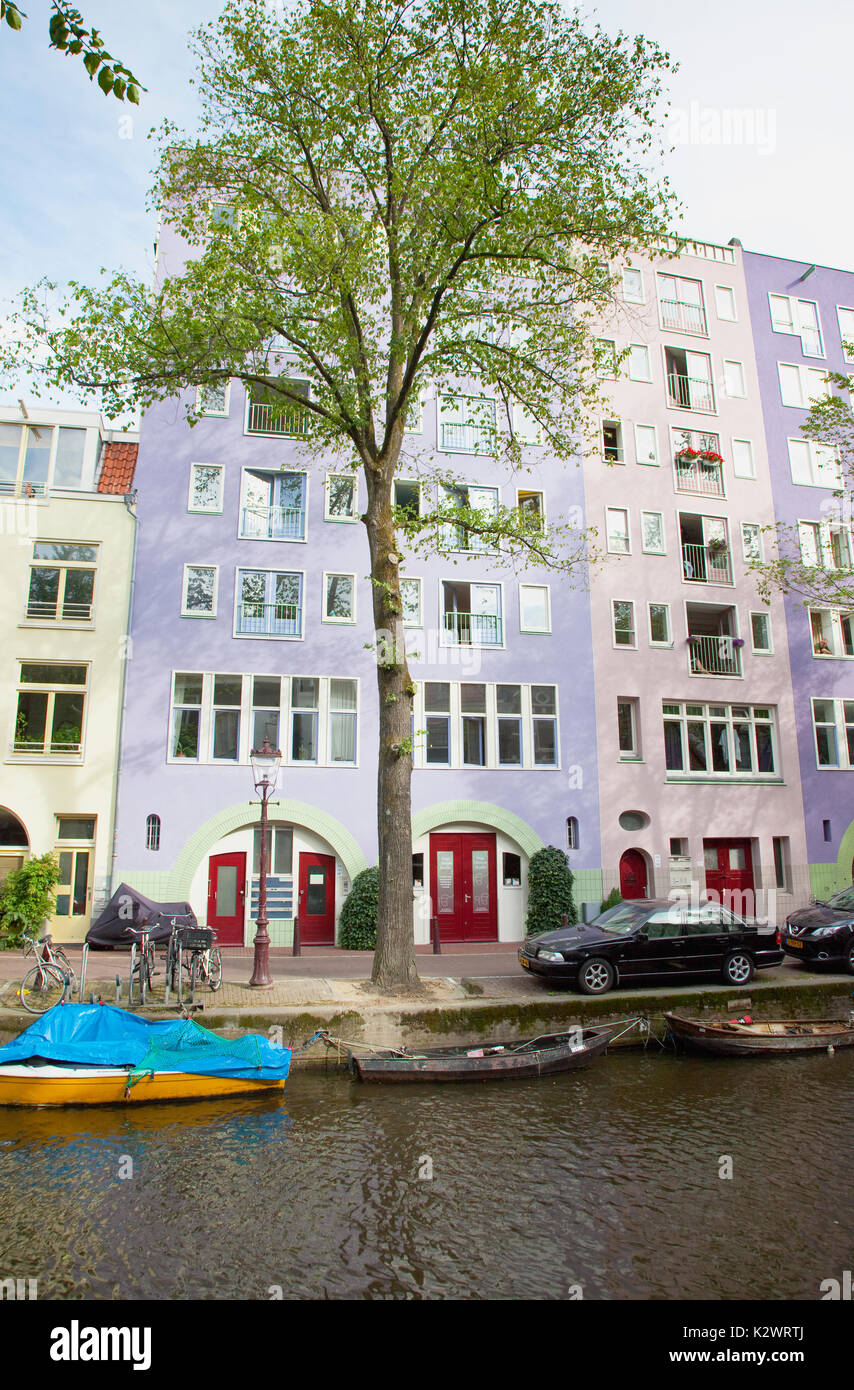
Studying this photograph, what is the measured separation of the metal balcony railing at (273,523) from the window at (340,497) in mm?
831

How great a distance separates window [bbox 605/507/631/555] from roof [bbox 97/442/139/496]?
14.2 meters

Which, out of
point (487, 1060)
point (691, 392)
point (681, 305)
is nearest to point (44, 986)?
point (487, 1060)

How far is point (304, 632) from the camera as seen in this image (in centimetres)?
2277

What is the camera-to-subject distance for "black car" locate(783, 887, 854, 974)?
17172 mm

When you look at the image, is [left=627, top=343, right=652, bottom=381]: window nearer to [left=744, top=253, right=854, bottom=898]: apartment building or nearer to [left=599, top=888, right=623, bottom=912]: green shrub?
[left=744, top=253, right=854, bottom=898]: apartment building

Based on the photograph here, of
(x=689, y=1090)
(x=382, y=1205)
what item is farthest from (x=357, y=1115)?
(x=689, y=1090)

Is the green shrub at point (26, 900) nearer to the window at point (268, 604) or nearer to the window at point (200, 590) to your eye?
the window at point (200, 590)

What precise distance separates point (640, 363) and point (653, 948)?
67.0 feet

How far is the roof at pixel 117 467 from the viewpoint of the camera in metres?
23.0

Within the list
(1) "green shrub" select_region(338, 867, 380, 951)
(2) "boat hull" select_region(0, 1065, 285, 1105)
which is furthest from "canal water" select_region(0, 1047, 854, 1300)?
(1) "green shrub" select_region(338, 867, 380, 951)

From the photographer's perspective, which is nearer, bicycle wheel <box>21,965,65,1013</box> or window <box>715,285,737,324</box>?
bicycle wheel <box>21,965,65,1013</box>
